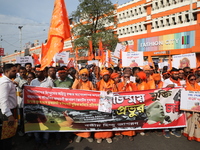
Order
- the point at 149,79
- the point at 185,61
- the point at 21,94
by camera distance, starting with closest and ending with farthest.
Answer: the point at 21,94 < the point at 149,79 < the point at 185,61

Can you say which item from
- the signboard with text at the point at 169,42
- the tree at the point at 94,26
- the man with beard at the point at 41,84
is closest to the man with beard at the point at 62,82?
the man with beard at the point at 41,84

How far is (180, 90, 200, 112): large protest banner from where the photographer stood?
3.81 m

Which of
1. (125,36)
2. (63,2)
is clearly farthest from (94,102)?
(125,36)

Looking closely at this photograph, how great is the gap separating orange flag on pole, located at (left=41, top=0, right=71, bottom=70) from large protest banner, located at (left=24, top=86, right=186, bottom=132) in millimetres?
1132

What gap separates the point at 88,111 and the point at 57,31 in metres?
2.40

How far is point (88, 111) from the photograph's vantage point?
3871 millimetres

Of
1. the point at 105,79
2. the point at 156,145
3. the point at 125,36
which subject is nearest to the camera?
the point at 156,145

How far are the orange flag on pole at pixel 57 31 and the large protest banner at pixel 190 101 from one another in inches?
140

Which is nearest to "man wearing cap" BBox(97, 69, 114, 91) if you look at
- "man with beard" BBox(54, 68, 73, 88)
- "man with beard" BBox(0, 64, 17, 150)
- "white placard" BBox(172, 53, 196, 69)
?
"man with beard" BBox(54, 68, 73, 88)

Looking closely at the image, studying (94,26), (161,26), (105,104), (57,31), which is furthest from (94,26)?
(105,104)

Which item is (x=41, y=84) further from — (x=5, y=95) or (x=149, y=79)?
(x=149, y=79)

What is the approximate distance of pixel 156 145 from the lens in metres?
3.72

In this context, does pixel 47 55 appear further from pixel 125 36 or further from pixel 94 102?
pixel 125 36

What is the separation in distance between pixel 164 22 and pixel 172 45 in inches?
180
